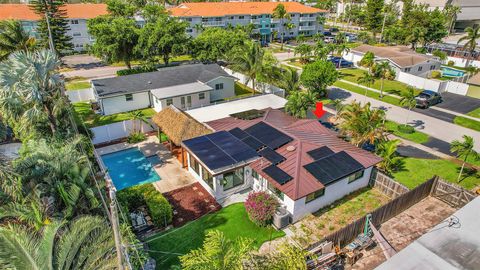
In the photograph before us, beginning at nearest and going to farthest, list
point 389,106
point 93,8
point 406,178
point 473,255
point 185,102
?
point 473,255 → point 406,178 → point 185,102 → point 389,106 → point 93,8

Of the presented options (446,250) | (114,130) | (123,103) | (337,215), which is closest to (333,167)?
(337,215)

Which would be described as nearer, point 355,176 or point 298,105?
point 355,176

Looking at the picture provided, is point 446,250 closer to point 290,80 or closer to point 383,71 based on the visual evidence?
point 290,80

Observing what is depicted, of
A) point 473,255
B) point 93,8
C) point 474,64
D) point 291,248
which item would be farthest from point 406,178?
point 93,8

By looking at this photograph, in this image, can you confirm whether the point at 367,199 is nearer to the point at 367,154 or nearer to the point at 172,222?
the point at 367,154

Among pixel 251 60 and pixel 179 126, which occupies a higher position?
pixel 251 60

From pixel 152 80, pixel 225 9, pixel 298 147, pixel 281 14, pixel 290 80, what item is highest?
pixel 225 9
